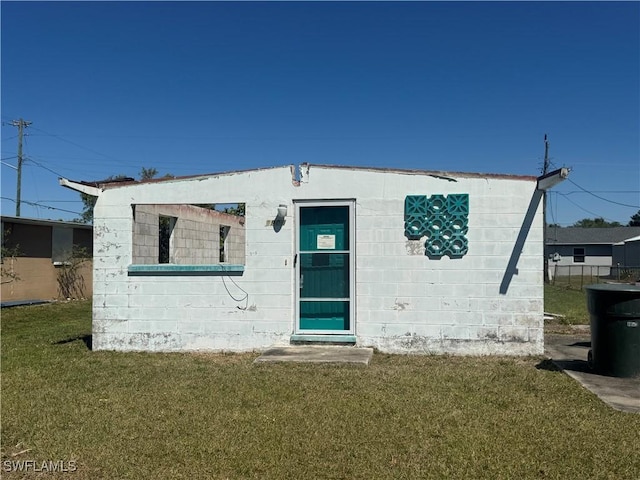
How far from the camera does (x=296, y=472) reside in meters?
3.75

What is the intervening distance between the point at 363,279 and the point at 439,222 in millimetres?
1421

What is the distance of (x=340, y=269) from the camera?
8.35 meters

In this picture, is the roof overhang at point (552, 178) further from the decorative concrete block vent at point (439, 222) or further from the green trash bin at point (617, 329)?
the green trash bin at point (617, 329)

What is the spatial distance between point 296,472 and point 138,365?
4353 mm

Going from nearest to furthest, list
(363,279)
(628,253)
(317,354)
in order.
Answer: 1. (317,354)
2. (363,279)
3. (628,253)

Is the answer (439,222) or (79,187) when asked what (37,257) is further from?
(439,222)

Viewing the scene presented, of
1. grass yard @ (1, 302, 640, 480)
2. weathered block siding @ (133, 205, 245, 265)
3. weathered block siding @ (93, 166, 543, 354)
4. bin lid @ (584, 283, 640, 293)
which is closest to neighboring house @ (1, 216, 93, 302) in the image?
weathered block siding @ (133, 205, 245, 265)

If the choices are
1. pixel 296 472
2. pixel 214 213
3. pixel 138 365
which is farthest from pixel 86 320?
pixel 296 472

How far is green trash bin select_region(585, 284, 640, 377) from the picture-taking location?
20.7ft

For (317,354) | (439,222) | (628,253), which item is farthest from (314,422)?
(628,253)

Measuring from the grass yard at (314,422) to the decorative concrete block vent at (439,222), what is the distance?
164 cm

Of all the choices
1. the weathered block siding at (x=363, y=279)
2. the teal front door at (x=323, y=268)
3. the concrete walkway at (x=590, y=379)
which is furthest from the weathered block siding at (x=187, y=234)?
the concrete walkway at (x=590, y=379)

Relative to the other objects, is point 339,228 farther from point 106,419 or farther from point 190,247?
point 190,247

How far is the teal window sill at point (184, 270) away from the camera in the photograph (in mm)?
8406
